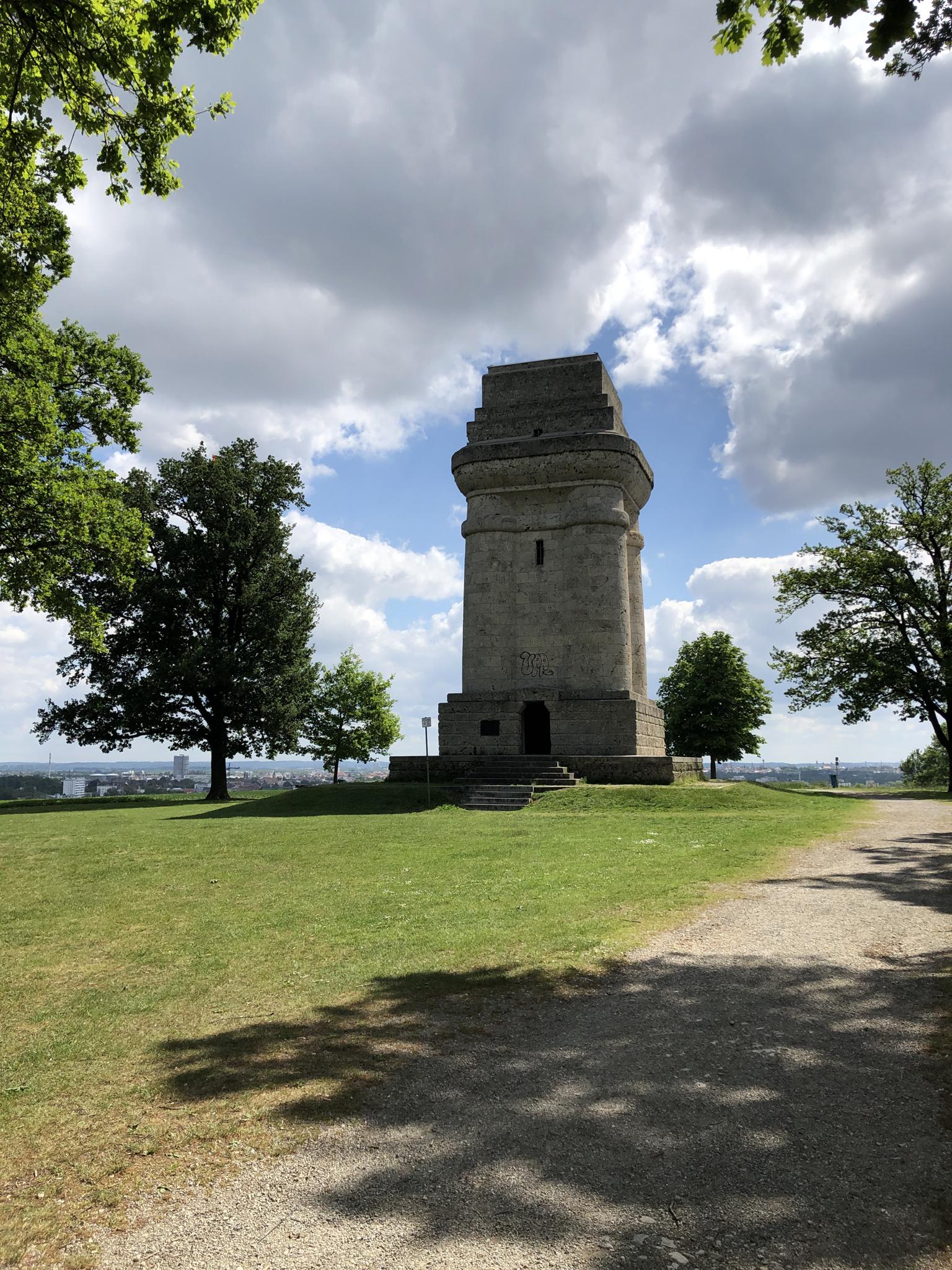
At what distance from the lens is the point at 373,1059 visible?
5062mm

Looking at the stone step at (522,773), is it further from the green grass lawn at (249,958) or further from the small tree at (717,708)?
the small tree at (717,708)

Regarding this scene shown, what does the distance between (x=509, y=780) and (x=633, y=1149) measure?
20.8 metres

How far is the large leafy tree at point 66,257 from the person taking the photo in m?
8.52

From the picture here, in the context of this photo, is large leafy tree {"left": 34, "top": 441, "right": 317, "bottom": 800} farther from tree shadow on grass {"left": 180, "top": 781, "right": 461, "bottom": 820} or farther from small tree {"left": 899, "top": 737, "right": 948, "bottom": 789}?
small tree {"left": 899, "top": 737, "right": 948, "bottom": 789}

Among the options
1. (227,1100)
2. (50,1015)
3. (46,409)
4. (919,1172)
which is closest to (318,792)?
(46,409)

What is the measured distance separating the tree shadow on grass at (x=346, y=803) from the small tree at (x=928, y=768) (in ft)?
119

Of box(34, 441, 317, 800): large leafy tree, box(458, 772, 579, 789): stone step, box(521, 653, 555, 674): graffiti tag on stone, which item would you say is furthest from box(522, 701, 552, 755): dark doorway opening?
box(34, 441, 317, 800): large leafy tree

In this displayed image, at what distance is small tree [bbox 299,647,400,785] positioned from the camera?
51062mm

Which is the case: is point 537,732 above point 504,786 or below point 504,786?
above

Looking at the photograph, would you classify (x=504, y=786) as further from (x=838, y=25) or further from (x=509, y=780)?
(x=838, y=25)

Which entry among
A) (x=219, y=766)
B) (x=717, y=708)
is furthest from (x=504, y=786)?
(x=717, y=708)

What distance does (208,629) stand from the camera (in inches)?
→ 1391

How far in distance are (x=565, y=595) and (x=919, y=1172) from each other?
25859 mm

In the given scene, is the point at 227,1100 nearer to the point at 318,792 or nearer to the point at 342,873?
the point at 342,873
